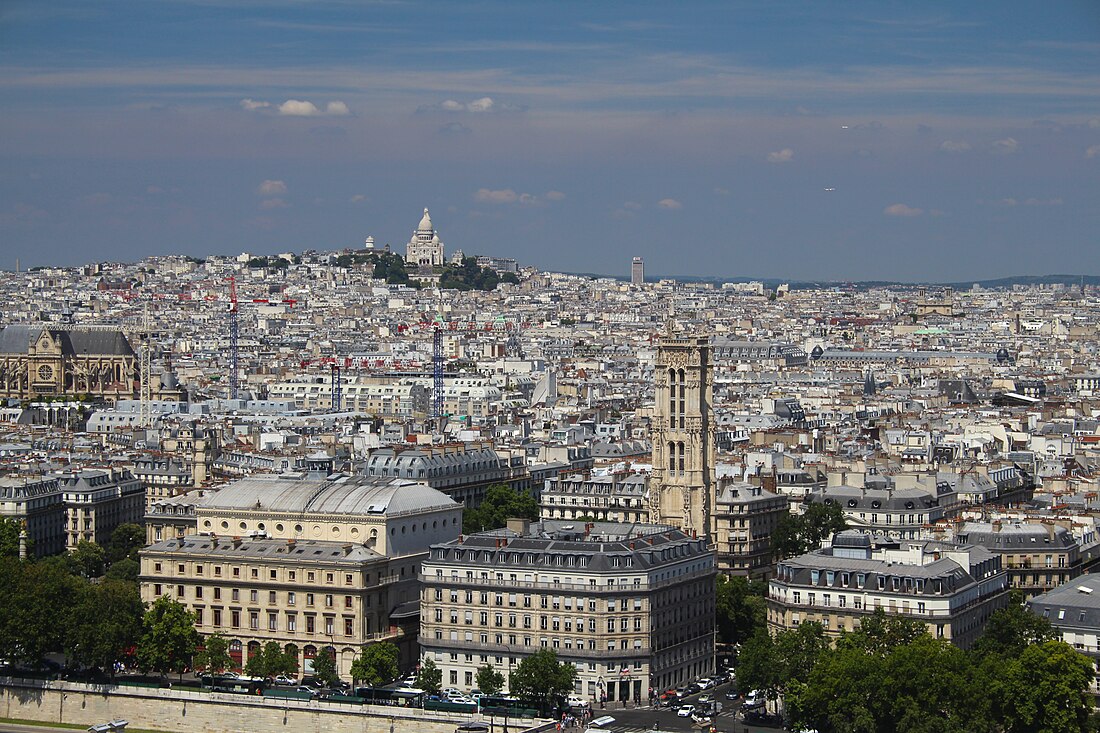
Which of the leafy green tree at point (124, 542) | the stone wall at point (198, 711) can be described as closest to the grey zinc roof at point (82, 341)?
the leafy green tree at point (124, 542)

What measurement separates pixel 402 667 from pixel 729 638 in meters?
7.45

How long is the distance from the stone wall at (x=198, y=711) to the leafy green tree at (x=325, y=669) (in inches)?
87.4

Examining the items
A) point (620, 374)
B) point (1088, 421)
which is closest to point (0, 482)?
point (1088, 421)

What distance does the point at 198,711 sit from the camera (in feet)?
156

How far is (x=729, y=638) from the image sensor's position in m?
52.3

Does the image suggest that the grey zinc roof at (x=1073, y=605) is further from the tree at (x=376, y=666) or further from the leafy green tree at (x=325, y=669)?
the leafy green tree at (x=325, y=669)

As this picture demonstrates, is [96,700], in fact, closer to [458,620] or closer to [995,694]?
[458,620]

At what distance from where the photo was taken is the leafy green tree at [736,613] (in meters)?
52.2

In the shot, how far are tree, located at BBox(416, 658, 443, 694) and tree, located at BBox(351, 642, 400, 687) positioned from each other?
1.00 meters

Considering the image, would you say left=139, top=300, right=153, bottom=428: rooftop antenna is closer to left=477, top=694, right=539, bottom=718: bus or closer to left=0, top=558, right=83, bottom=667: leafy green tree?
left=0, top=558, right=83, bottom=667: leafy green tree

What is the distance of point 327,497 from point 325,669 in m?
5.28

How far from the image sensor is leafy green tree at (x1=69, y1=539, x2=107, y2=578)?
204ft

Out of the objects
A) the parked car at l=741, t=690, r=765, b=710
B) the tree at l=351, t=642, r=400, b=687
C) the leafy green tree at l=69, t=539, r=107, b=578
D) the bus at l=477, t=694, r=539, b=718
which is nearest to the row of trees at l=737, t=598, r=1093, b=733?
the parked car at l=741, t=690, r=765, b=710

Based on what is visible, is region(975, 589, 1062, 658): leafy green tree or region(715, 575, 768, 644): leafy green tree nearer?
region(975, 589, 1062, 658): leafy green tree
